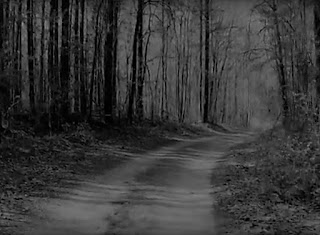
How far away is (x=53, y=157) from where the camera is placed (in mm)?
12977

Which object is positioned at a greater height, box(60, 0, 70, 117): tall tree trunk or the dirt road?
box(60, 0, 70, 117): tall tree trunk

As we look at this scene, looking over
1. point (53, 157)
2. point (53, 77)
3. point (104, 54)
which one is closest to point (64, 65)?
point (53, 77)

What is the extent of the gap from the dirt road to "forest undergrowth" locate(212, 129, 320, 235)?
0.39m

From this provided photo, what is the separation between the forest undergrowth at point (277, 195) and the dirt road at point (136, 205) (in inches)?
15.3

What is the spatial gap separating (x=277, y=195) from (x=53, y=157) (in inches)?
277

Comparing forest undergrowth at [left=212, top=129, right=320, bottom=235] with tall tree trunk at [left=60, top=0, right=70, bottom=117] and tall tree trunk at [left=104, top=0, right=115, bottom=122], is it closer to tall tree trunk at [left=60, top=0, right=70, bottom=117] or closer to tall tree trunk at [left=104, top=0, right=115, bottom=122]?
tall tree trunk at [left=60, top=0, right=70, bottom=117]

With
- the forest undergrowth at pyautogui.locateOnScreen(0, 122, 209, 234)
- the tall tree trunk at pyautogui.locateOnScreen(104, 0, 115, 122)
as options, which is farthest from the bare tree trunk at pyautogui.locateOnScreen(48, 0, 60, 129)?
the tall tree trunk at pyautogui.locateOnScreen(104, 0, 115, 122)

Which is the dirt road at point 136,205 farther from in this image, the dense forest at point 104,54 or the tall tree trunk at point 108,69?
the tall tree trunk at point 108,69

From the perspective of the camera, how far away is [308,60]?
15.1m

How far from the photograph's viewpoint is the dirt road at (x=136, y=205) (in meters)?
6.82

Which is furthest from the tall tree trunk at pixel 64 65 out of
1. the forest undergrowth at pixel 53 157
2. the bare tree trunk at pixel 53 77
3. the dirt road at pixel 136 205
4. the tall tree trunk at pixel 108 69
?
the dirt road at pixel 136 205

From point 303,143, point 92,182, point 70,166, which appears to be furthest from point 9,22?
point 303,143

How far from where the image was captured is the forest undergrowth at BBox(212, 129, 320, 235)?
6.85 meters

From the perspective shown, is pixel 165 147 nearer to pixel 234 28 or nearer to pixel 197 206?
pixel 197 206
